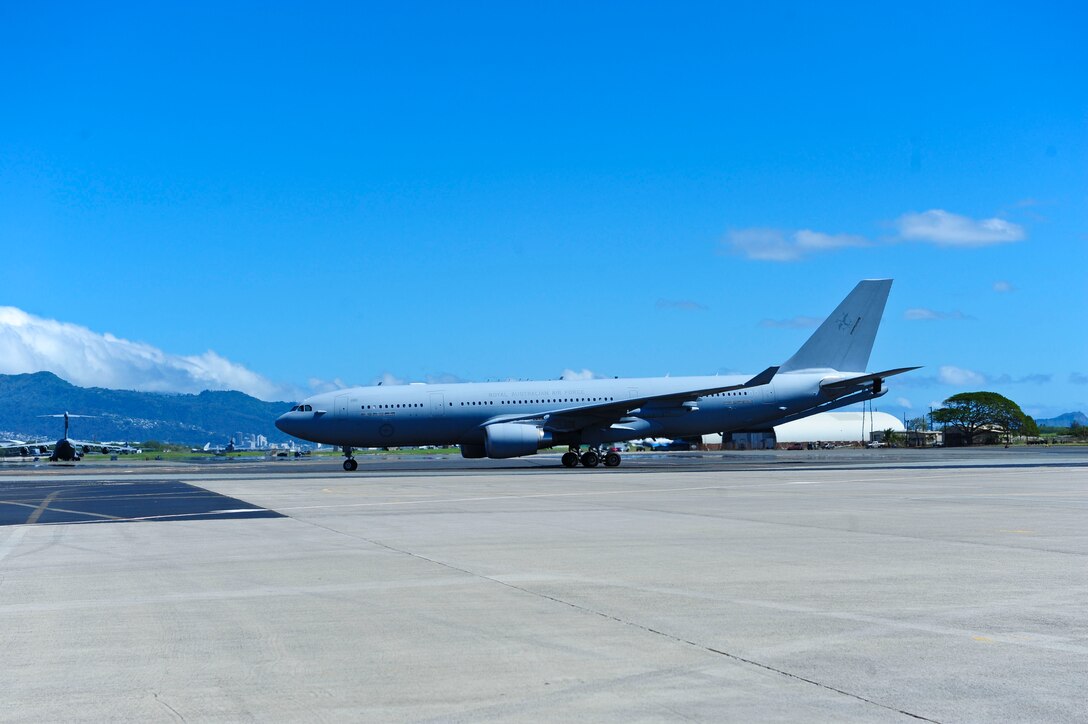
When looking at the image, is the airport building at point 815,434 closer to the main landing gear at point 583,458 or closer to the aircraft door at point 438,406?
the main landing gear at point 583,458

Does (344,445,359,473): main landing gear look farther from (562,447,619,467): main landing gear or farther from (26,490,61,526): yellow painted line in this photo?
(26,490,61,526): yellow painted line

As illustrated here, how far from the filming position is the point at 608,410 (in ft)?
137

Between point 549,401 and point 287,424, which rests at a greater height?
point 549,401

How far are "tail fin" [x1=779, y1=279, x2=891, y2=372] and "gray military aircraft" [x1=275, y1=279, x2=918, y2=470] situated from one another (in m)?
0.05

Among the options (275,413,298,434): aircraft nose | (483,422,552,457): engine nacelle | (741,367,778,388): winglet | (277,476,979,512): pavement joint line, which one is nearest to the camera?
(277,476,979,512): pavement joint line

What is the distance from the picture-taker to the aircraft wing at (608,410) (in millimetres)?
41441

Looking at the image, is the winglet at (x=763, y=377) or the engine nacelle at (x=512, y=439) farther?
the engine nacelle at (x=512, y=439)

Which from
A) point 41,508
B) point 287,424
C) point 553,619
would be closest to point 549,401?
point 287,424

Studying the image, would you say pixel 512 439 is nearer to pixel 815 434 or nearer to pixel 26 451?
pixel 26 451

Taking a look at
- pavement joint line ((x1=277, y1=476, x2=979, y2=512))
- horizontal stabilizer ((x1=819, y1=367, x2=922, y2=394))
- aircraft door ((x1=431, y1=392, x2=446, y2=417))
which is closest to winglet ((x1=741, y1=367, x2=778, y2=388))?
horizontal stabilizer ((x1=819, y1=367, x2=922, y2=394))

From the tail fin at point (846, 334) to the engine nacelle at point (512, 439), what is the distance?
1236 centimetres

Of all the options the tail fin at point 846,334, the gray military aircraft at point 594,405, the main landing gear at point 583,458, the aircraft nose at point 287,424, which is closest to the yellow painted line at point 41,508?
the aircraft nose at point 287,424

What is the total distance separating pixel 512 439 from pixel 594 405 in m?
4.02

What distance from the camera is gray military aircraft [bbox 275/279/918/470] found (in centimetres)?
4312
